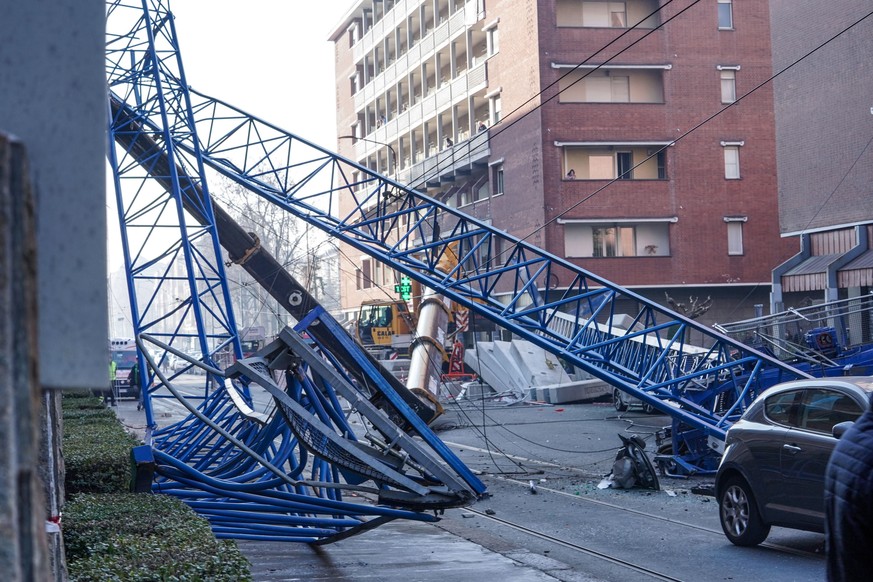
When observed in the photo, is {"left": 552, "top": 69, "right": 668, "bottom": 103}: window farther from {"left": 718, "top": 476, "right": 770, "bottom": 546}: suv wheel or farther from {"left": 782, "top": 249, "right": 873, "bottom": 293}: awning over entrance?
{"left": 718, "top": 476, "right": 770, "bottom": 546}: suv wheel

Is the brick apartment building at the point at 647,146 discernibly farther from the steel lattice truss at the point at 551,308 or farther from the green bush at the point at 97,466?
the green bush at the point at 97,466

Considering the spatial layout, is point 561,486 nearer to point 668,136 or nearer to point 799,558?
point 799,558

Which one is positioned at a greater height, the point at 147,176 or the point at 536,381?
the point at 147,176

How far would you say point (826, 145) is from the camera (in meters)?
33.5

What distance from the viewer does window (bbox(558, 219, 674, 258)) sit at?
45.5 metres

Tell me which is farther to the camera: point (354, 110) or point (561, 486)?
point (354, 110)

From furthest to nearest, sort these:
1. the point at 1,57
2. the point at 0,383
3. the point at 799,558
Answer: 1. the point at 799,558
2. the point at 1,57
3. the point at 0,383

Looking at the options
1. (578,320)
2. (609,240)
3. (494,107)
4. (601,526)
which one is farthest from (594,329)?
(494,107)

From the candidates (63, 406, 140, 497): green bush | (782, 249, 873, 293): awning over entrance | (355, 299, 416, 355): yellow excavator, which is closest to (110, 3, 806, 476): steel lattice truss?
(63, 406, 140, 497): green bush

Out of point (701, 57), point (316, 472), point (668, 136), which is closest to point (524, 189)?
point (668, 136)

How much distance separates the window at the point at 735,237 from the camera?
4659 cm

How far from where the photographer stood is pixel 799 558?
10102 mm

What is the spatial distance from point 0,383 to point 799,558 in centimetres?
1001

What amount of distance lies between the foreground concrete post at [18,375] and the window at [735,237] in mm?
47265
